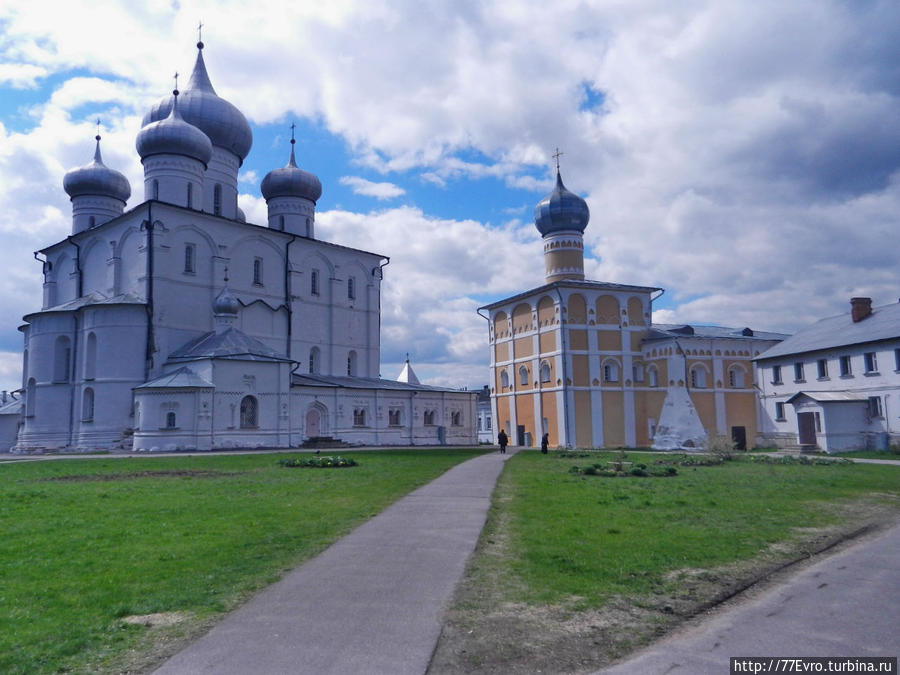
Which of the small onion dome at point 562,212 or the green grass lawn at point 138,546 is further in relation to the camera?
the small onion dome at point 562,212

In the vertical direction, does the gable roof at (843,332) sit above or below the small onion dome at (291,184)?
below

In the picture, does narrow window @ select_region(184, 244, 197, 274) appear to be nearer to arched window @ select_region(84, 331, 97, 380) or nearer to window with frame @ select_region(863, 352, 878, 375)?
arched window @ select_region(84, 331, 97, 380)

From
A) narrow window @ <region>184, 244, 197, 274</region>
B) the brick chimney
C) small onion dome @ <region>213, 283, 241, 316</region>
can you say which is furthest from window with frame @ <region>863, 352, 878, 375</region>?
narrow window @ <region>184, 244, 197, 274</region>

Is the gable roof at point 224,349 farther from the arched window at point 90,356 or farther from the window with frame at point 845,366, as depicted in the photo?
the window with frame at point 845,366

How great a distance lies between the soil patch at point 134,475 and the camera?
16.7 metres

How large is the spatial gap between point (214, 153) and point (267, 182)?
5.00m

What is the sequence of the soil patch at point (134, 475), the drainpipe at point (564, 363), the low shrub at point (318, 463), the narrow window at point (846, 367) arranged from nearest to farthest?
the soil patch at point (134, 475), the low shrub at point (318, 463), the narrow window at point (846, 367), the drainpipe at point (564, 363)

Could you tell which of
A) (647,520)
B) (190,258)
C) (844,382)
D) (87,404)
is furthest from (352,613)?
(190,258)

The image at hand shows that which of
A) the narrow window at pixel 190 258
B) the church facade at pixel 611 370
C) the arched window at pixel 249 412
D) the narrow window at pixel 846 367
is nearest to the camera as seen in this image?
the narrow window at pixel 846 367

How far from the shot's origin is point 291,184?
46.2 meters

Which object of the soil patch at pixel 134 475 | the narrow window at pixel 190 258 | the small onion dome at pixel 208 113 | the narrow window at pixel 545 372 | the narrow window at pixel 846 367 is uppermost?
the small onion dome at pixel 208 113

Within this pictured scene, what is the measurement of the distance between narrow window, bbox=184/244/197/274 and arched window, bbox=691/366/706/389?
29.1 meters

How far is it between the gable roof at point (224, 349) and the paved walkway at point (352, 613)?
26.1 meters

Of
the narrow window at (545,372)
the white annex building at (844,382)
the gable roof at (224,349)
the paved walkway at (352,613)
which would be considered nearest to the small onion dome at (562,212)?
the narrow window at (545,372)
